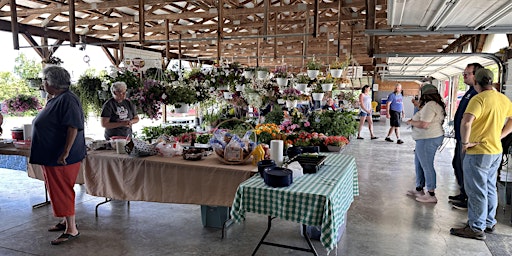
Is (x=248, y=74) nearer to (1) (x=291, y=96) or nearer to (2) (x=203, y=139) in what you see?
(1) (x=291, y=96)

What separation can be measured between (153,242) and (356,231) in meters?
1.96

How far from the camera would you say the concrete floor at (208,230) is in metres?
2.97

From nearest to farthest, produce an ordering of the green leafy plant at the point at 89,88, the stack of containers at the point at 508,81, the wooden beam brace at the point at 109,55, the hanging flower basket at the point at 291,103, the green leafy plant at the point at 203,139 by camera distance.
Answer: the green leafy plant at the point at 203,139
the stack of containers at the point at 508,81
the green leafy plant at the point at 89,88
the hanging flower basket at the point at 291,103
the wooden beam brace at the point at 109,55

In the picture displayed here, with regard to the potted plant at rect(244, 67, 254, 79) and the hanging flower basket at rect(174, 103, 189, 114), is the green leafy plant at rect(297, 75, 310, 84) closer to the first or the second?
the potted plant at rect(244, 67, 254, 79)

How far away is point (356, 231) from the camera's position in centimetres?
339

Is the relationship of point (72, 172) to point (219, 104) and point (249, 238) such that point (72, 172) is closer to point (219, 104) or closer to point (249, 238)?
point (249, 238)

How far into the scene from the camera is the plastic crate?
131 inches

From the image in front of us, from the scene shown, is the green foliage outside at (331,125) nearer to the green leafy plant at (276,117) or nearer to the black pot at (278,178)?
the green leafy plant at (276,117)

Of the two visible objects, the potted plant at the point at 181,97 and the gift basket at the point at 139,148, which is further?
the potted plant at the point at 181,97

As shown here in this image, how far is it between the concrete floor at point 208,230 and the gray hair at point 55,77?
1.42 m

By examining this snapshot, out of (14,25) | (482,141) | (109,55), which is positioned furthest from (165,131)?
(109,55)

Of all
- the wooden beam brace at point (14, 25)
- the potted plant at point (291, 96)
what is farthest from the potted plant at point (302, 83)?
the wooden beam brace at point (14, 25)

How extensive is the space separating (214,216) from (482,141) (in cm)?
258

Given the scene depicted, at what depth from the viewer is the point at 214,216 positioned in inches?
133
